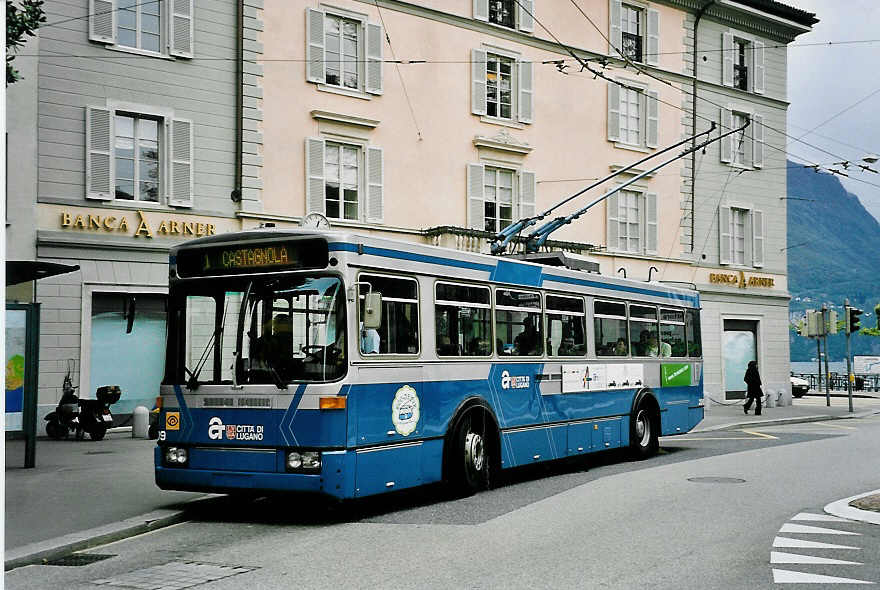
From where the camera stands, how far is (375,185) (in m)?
26.5

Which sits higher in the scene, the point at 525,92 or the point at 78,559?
the point at 525,92

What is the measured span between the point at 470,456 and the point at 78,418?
11123mm

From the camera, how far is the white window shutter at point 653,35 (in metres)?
34.0

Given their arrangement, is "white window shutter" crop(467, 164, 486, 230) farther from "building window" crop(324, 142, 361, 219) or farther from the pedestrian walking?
the pedestrian walking

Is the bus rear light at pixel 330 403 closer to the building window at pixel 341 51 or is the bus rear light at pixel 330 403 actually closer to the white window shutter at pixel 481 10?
the building window at pixel 341 51

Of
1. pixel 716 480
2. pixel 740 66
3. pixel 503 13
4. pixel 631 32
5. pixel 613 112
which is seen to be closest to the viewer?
pixel 716 480

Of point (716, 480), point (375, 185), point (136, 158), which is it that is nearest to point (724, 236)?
point (375, 185)

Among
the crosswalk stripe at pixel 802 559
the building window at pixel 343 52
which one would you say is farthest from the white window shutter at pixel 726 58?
the crosswalk stripe at pixel 802 559

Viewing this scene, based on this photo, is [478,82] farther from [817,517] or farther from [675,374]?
[817,517]

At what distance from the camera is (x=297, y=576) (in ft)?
25.3

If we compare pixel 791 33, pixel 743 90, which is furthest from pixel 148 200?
pixel 791 33

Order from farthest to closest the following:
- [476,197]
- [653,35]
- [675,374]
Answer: [653,35]
[476,197]
[675,374]

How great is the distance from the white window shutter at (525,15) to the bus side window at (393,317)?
2045cm

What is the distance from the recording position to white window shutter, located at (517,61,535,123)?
99.0 feet
